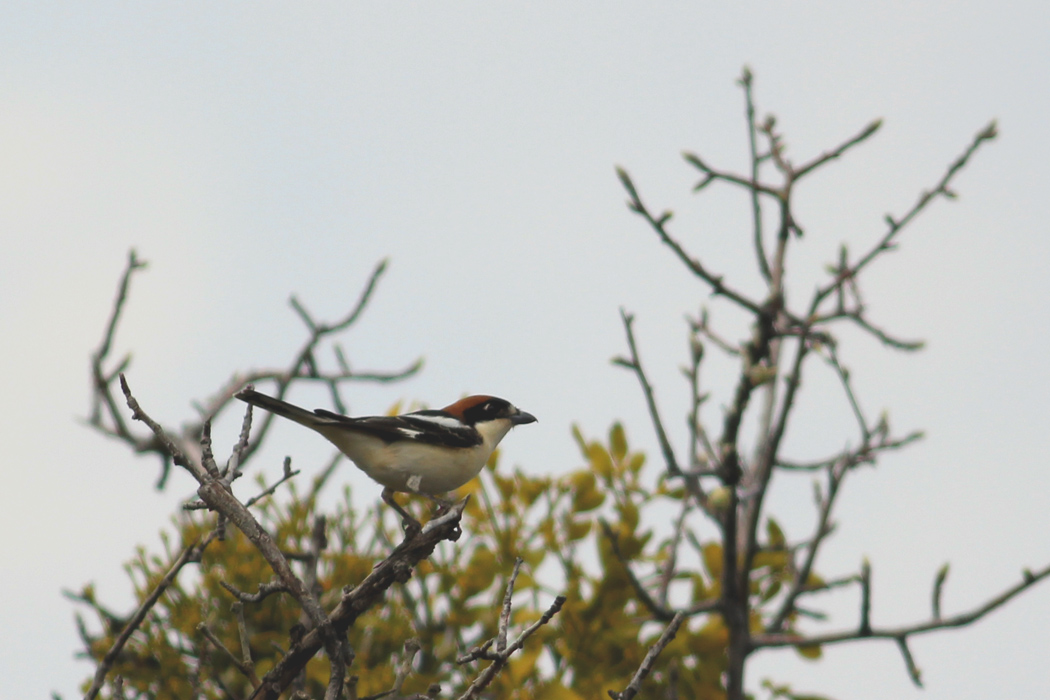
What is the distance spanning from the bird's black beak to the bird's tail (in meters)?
1.60

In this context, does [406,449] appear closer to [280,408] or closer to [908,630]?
[280,408]

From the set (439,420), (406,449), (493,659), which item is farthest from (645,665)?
(439,420)

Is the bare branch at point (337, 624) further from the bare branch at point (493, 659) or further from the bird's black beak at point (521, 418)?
the bird's black beak at point (521, 418)

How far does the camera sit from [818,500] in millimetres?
7098

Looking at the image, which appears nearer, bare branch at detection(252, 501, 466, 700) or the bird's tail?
bare branch at detection(252, 501, 466, 700)

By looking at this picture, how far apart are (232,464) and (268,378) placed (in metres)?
5.81

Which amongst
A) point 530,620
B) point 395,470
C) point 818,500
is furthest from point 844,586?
point 395,470

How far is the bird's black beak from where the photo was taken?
6.64m

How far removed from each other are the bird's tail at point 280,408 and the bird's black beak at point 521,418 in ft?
5.23

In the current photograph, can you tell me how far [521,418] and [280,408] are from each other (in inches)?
87.5

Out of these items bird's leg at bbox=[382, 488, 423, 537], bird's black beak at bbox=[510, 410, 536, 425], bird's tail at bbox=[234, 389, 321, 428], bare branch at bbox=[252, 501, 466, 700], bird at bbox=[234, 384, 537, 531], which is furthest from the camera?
bird's black beak at bbox=[510, 410, 536, 425]

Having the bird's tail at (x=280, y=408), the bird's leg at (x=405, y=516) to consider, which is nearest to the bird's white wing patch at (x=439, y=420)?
the bird's leg at (x=405, y=516)

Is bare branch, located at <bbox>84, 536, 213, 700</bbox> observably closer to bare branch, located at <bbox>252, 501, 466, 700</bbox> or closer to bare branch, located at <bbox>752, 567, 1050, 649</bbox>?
bare branch, located at <bbox>252, 501, 466, 700</bbox>

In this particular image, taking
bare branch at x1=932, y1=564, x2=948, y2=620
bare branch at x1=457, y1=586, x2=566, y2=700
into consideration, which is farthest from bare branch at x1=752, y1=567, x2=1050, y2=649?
bare branch at x1=457, y1=586, x2=566, y2=700
